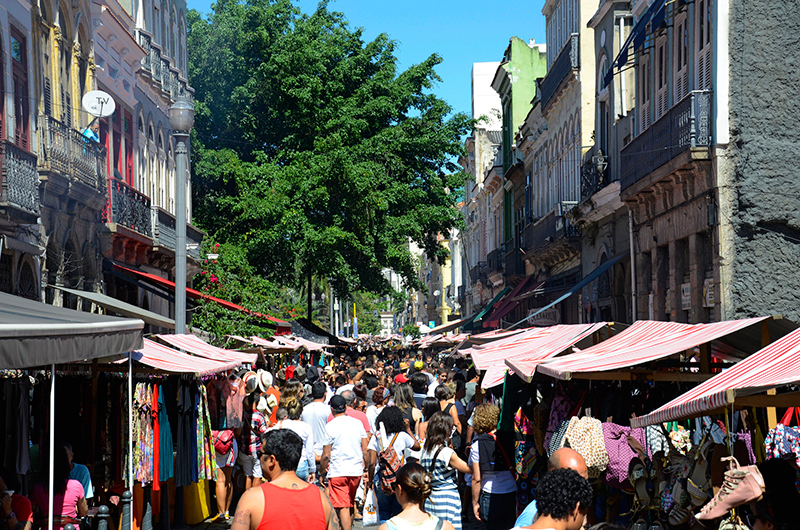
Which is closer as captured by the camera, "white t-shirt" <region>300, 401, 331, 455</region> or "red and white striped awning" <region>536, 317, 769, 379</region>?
"red and white striped awning" <region>536, 317, 769, 379</region>

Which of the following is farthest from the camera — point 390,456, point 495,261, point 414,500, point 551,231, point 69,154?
point 495,261

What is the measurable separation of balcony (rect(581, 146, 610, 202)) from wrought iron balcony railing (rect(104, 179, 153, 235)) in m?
10.2

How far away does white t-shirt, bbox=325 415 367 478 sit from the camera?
434 inches

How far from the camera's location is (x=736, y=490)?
581 centimetres

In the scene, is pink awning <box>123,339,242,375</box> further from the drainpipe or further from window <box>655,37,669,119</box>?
the drainpipe

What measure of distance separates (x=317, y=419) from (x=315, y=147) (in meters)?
20.7

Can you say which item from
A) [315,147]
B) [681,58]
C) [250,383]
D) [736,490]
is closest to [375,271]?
[315,147]

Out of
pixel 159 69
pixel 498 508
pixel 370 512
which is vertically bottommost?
pixel 370 512

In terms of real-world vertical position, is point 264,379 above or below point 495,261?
below

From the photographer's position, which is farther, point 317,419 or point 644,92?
point 644,92

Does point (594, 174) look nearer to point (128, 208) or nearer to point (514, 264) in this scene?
point (128, 208)

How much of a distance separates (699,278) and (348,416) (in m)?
9.05

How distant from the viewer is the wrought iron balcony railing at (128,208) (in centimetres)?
2048

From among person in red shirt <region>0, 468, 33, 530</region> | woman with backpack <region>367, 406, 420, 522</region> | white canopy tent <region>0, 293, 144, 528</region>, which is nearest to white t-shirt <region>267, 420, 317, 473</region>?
woman with backpack <region>367, 406, 420, 522</region>
